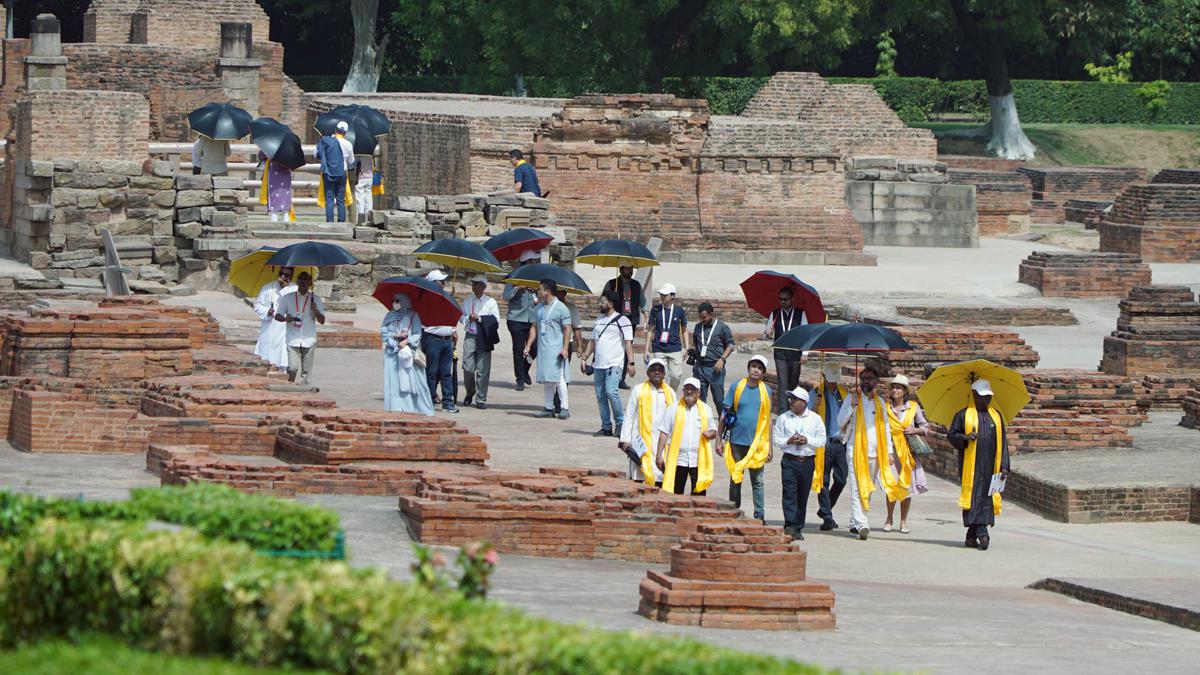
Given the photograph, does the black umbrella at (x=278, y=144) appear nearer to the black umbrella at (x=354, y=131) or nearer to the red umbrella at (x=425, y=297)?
the black umbrella at (x=354, y=131)

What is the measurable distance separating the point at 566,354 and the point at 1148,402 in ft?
18.6

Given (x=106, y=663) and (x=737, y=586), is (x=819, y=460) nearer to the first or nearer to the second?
(x=737, y=586)

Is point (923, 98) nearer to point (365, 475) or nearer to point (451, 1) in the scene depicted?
point (451, 1)

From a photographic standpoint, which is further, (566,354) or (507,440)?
(566,354)

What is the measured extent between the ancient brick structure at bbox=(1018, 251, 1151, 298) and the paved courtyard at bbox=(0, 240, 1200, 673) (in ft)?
31.8

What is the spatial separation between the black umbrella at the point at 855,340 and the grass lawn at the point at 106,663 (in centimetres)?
779

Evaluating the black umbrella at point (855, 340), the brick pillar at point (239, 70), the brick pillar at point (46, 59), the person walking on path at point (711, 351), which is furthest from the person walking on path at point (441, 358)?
the brick pillar at point (239, 70)

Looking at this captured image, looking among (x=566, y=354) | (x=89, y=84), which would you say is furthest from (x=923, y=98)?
(x=566, y=354)

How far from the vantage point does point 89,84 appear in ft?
114

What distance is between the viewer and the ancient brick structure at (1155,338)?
2108 cm

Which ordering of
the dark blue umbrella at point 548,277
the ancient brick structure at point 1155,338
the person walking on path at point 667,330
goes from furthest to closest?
the ancient brick structure at point 1155,338 < the dark blue umbrella at point 548,277 < the person walking on path at point 667,330

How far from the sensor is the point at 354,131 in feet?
84.3

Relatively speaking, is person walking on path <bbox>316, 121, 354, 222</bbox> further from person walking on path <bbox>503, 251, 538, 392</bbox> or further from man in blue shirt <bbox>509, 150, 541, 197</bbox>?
person walking on path <bbox>503, 251, 538, 392</bbox>

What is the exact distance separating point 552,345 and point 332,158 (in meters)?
8.81
